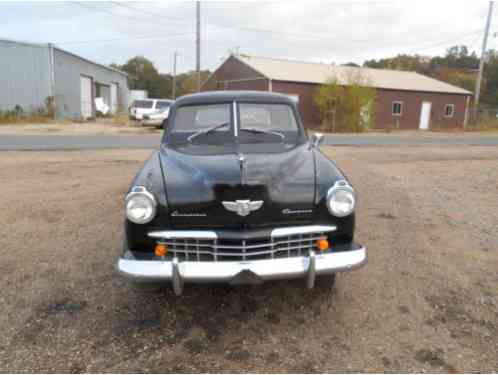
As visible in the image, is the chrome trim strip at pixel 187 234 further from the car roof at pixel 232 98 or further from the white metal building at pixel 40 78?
the white metal building at pixel 40 78

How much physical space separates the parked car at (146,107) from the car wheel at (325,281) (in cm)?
2102

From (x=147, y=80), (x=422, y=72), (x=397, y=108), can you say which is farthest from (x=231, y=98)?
(x=422, y=72)

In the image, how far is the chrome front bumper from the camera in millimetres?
2566

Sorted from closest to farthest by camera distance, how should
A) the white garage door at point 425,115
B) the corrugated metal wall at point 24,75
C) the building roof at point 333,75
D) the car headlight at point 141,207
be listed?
the car headlight at point 141,207
the corrugated metal wall at point 24,75
the building roof at point 333,75
the white garage door at point 425,115

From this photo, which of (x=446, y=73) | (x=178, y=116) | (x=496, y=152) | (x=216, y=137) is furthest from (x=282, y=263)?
(x=446, y=73)

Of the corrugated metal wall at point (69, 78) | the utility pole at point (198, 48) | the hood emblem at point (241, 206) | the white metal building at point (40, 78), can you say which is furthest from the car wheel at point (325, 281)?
the utility pole at point (198, 48)

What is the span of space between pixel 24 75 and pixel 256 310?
24.8 metres

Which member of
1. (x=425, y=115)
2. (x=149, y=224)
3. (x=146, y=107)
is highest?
(x=425, y=115)

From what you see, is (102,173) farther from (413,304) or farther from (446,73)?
(446,73)

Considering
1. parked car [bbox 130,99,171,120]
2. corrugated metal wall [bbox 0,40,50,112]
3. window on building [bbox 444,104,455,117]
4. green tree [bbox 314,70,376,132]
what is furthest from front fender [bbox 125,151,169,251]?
window on building [bbox 444,104,455,117]

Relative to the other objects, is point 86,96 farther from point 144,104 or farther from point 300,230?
point 300,230

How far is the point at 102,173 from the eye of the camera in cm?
837

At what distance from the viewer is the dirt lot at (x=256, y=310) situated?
248 centimetres

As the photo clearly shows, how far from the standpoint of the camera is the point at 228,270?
258 cm
